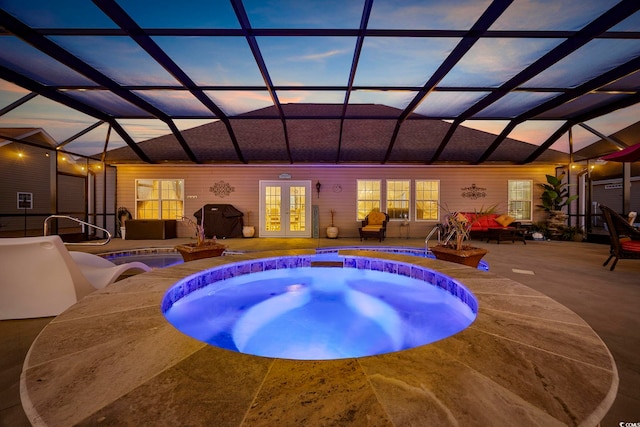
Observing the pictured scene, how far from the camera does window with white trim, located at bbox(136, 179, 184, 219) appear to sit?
30.0ft

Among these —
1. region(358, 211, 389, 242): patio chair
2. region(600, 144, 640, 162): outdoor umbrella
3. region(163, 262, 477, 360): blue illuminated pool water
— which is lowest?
region(163, 262, 477, 360): blue illuminated pool water

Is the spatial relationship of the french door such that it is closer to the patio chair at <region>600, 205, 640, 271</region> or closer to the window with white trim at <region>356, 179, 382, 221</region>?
the window with white trim at <region>356, 179, 382, 221</region>

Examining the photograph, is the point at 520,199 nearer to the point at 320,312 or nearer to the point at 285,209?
the point at 285,209

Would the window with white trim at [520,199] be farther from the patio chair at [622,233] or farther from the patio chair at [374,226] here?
the patio chair at [622,233]

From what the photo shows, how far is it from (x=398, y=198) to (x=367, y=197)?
3.65 feet

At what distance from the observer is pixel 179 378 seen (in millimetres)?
997

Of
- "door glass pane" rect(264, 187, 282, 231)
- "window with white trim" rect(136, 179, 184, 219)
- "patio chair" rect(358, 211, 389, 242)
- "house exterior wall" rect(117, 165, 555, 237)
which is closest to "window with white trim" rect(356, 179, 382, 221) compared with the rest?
"house exterior wall" rect(117, 165, 555, 237)

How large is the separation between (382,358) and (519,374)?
21.4 inches

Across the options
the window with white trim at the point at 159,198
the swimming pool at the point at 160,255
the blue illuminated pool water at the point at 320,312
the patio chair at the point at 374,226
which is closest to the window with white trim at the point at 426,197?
the patio chair at the point at 374,226

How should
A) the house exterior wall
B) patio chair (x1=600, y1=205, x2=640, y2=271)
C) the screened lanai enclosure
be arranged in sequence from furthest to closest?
the house exterior wall
patio chair (x1=600, y1=205, x2=640, y2=271)
the screened lanai enclosure

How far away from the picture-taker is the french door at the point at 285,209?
9.09 meters

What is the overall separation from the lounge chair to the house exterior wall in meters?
6.60

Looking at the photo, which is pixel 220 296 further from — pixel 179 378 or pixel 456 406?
pixel 456 406

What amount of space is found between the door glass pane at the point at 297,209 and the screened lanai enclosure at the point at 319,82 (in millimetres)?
1231
